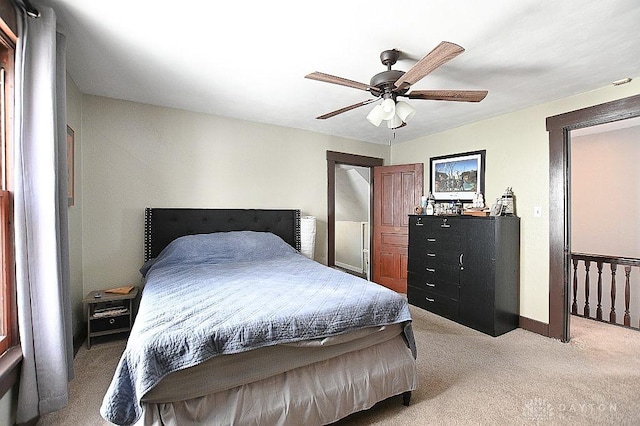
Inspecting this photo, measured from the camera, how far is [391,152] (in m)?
5.02

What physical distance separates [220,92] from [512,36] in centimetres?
234

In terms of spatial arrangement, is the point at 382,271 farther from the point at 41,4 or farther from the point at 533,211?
the point at 41,4

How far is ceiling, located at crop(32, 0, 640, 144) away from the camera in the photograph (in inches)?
65.3

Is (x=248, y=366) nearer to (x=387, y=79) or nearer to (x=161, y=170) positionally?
(x=387, y=79)

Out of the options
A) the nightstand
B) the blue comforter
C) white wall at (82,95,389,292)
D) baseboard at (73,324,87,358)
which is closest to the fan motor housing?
the blue comforter

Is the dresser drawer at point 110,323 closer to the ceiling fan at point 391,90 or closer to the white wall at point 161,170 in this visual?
the white wall at point 161,170

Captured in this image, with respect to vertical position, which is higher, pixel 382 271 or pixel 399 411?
pixel 382 271

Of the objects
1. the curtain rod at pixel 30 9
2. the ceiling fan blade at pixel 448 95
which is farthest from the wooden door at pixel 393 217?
the curtain rod at pixel 30 9

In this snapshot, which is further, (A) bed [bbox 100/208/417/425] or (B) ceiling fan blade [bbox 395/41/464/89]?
(B) ceiling fan blade [bbox 395/41/464/89]

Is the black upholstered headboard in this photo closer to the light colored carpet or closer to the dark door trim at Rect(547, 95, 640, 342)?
the light colored carpet

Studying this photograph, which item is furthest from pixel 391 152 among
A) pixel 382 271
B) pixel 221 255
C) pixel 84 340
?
pixel 84 340

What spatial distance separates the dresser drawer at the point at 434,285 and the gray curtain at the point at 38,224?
3427 mm

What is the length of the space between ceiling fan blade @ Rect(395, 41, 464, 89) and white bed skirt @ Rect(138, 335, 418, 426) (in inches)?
63.6

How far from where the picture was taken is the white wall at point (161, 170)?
9.70ft
